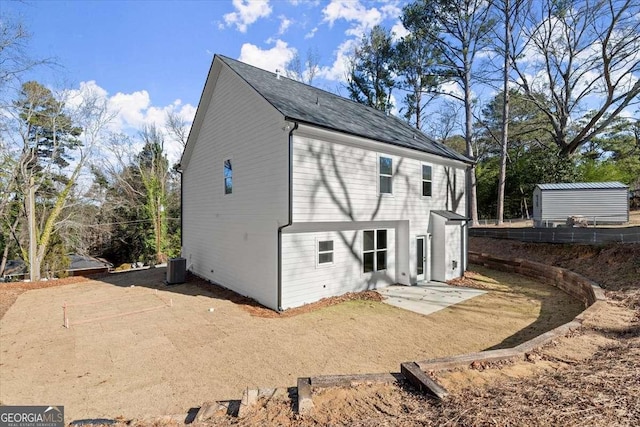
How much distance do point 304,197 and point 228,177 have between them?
151 inches

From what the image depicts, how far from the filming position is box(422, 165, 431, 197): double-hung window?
11.9 m

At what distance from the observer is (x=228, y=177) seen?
10.4m

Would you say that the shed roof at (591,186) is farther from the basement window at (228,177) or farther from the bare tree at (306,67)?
the basement window at (228,177)

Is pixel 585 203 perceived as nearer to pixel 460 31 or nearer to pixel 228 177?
pixel 460 31

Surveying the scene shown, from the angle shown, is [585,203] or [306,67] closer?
[585,203]

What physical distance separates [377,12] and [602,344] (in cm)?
2336

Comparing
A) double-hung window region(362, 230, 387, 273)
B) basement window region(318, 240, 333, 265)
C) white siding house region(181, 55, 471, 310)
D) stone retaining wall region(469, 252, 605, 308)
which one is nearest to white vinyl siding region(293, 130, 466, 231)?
white siding house region(181, 55, 471, 310)

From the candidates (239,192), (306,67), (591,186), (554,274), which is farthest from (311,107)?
(591,186)

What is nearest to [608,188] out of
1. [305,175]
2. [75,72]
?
[305,175]

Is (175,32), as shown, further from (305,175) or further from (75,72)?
(75,72)

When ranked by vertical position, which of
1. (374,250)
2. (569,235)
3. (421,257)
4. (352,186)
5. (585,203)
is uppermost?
(352,186)

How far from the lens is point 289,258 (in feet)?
26.2

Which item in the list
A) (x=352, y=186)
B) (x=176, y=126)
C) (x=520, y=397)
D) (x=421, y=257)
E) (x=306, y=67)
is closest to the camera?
(x=520, y=397)

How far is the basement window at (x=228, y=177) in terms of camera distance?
10.3 meters
